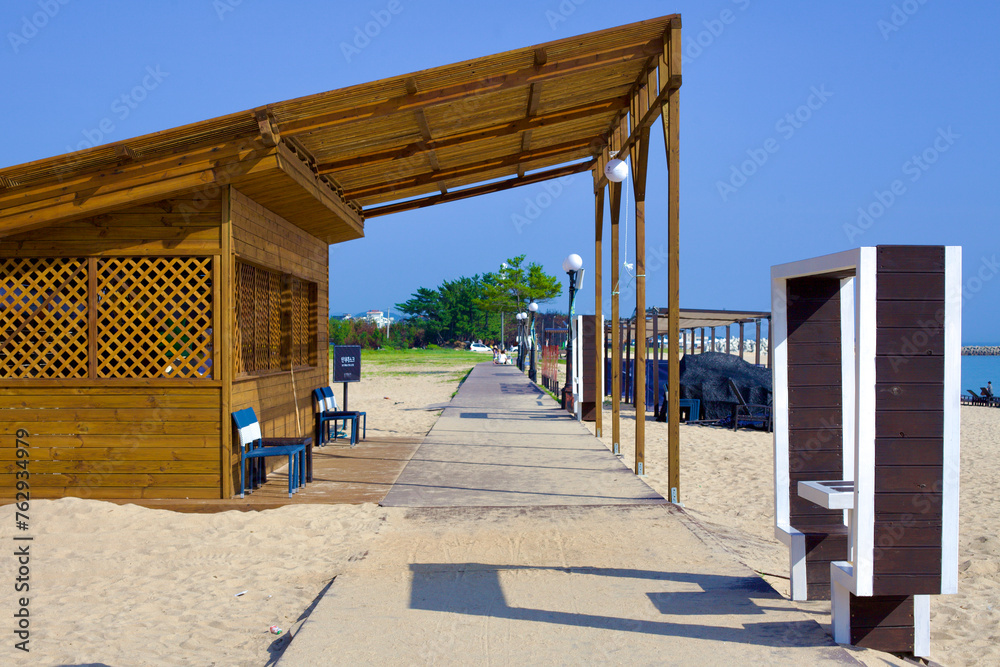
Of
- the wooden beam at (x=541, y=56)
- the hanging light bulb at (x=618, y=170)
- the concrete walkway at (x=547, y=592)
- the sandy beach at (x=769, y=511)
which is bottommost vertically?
the sandy beach at (x=769, y=511)

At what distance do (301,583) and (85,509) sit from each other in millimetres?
2427

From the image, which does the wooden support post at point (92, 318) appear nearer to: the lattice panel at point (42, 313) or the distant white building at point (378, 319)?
the lattice panel at point (42, 313)

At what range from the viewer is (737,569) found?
4.16 meters

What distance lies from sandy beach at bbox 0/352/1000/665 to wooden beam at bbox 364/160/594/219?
4740 millimetres

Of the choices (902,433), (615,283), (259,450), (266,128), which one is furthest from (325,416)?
(902,433)

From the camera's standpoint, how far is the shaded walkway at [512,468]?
616 cm

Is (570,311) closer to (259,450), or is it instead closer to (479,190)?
(479,190)

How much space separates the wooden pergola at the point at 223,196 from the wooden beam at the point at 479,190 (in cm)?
272

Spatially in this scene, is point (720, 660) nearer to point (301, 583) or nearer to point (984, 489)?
point (301, 583)

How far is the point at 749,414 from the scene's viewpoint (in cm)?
1345

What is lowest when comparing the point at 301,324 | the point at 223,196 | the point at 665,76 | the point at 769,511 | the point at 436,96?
the point at 769,511

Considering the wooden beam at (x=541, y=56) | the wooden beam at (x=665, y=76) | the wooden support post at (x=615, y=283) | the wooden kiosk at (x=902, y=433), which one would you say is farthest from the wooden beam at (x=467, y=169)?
the wooden kiosk at (x=902, y=433)

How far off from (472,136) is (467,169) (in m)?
1.70

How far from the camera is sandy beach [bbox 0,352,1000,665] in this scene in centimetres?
338
